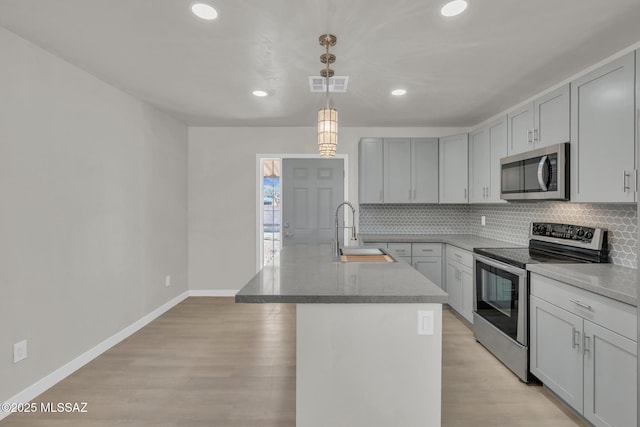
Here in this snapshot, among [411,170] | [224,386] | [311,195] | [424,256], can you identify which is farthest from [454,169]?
[224,386]

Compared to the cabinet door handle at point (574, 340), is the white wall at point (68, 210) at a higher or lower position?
higher

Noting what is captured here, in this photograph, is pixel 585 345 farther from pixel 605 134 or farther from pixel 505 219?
pixel 505 219

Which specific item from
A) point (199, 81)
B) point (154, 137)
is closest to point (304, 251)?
point (199, 81)

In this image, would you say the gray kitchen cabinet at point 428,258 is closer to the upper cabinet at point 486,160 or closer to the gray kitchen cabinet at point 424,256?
the gray kitchen cabinet at point 424,256

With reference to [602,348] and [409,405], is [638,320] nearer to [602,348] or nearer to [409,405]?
[602,348]

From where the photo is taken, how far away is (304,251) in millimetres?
2914

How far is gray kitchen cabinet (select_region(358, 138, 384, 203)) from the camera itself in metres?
4.41

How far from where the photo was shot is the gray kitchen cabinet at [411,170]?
438cm

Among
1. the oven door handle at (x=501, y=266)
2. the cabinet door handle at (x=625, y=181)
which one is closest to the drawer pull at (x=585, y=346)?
the oven door handle at (x=501, y=266)

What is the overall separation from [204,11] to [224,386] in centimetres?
246

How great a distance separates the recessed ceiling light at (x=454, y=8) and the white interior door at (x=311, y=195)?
2888mm

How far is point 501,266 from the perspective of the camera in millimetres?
2750

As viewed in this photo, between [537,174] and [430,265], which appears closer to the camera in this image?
[537,174]

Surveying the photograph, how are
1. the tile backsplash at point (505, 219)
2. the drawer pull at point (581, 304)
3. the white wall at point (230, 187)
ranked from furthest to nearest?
the white wall at point (230, 187) → the tile backsplash at point (505, 219) → the drawer pull at point (581, 304)
